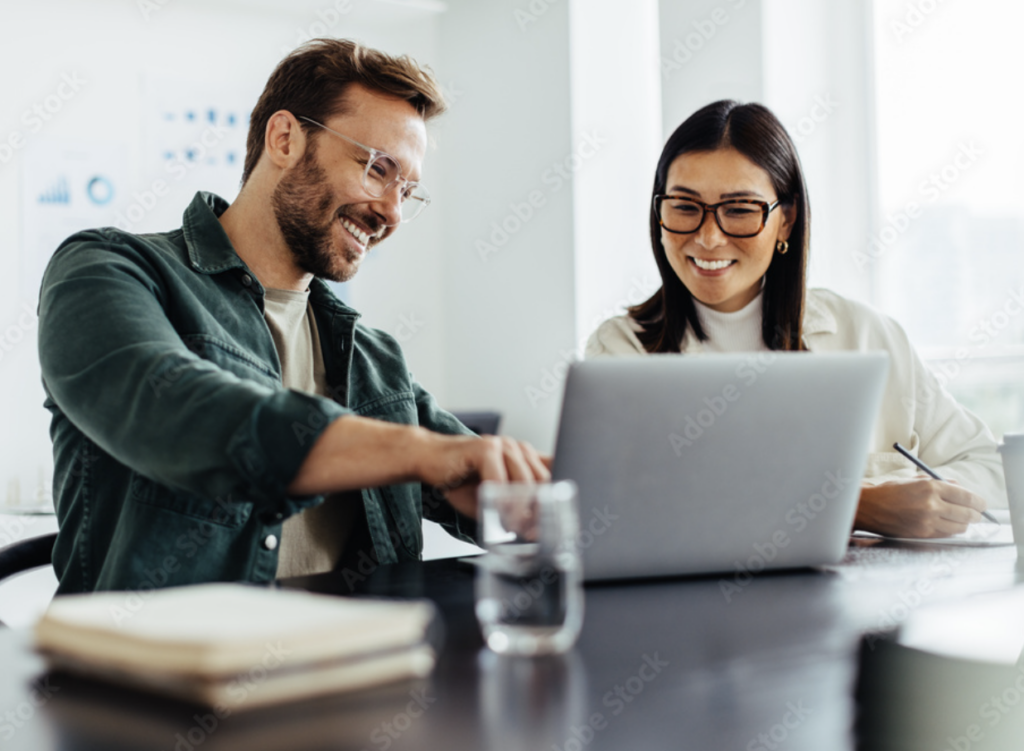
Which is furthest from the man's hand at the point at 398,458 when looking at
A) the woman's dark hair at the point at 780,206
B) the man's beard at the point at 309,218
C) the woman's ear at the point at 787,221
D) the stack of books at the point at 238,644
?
the woman's ear at the point at 787,221

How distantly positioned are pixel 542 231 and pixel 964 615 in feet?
9.51

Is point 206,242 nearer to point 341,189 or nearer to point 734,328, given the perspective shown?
Result: point 341,189

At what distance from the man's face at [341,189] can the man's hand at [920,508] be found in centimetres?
91

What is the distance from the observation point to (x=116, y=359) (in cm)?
103

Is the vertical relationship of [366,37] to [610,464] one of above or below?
above

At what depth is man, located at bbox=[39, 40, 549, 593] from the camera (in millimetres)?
907

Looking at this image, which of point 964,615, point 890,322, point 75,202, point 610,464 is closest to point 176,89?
point 75,202

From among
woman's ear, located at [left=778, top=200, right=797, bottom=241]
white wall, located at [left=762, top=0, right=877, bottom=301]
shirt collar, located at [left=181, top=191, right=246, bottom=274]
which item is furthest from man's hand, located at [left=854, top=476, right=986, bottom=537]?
white wall, located at [left=762, top=0, right=877, bottom=301]

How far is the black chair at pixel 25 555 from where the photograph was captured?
4.27 feet

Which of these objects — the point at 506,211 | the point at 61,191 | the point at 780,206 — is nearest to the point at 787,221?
the point at 780,206

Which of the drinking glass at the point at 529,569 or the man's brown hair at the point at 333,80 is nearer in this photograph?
the drinking glass at the point at 529,569

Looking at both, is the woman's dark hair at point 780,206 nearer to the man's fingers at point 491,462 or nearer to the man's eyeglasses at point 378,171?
the man's eyeglasses at point 378,171

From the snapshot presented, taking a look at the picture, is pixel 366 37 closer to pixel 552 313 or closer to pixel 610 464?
pixel 552 313

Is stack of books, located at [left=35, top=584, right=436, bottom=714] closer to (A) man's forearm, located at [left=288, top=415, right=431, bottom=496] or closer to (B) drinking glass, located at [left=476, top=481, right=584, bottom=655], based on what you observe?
(B) drinking glass, located at [left=476, top=481, right=584, bottom=655]
